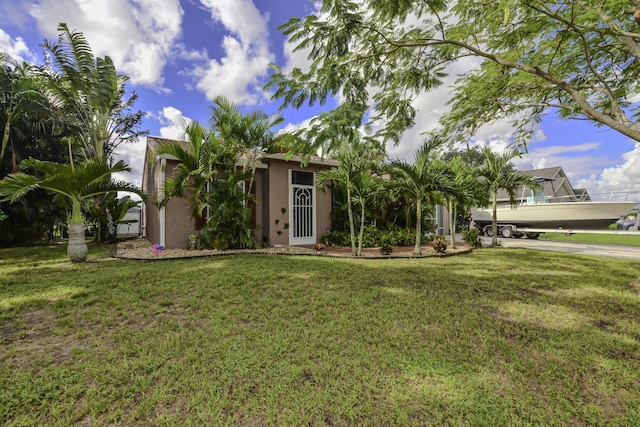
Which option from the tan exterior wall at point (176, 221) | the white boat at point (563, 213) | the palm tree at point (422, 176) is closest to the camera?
the palm tree at point (422, 176)

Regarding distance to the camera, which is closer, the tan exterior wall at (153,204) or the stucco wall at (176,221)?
the stucco wall at (176,221)

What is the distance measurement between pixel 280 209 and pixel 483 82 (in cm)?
731

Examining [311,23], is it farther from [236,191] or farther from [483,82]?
[236,191]

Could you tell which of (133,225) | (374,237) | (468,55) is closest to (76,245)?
(374,237)

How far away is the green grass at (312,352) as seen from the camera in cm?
186

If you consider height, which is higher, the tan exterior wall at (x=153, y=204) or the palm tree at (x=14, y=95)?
the palm tree at (x=14, y=95)

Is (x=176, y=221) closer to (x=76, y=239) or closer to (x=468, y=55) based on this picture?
(x=76, y=239)

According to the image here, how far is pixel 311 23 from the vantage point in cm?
453

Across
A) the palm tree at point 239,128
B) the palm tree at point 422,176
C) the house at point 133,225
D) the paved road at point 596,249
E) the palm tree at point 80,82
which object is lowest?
the paved road at point 596,249

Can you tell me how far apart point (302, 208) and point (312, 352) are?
8.53 meters

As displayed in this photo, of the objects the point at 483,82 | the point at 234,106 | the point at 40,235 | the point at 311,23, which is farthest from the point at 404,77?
the point at 40,235

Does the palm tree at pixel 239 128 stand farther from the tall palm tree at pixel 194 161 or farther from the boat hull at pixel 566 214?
the boat hull at pixel 566 214

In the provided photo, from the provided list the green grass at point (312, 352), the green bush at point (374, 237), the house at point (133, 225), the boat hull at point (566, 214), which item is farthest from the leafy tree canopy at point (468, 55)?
the house at point (133, 225)

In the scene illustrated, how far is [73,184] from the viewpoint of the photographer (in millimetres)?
6520
